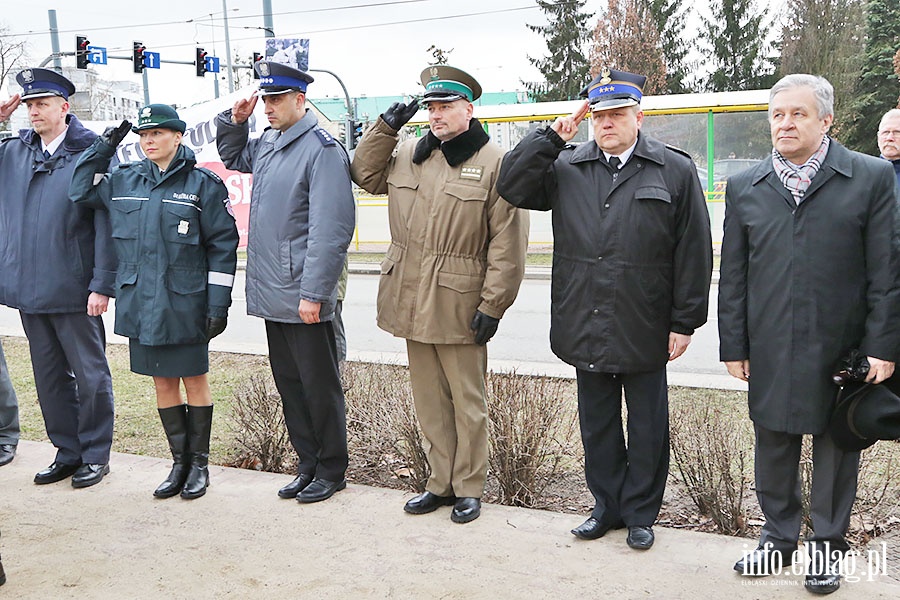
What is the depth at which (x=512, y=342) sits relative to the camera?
9.66 meters

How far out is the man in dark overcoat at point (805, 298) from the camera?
325cm

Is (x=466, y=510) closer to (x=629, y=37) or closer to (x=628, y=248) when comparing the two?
(x=628, y=248)

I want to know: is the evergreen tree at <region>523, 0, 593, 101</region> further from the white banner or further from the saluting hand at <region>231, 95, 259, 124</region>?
the saluting hand at <region>231, 95, 259, 124</region>

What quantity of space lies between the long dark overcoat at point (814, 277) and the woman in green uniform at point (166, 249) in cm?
258

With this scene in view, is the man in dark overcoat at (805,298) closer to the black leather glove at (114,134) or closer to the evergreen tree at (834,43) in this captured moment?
the black leather glove at (114,134)

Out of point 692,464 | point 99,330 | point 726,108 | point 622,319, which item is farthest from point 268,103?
point 726,108

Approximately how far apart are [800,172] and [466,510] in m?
2.11

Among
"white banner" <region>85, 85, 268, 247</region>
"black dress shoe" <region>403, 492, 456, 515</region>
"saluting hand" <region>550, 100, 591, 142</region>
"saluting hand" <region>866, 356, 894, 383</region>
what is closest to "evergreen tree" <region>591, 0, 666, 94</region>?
"white banner" <region>85, 85, 268, 247</region>

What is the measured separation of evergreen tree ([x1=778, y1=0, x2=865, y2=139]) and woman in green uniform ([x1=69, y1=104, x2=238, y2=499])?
30.2 m

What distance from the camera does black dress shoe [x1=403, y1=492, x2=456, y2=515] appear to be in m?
4.27

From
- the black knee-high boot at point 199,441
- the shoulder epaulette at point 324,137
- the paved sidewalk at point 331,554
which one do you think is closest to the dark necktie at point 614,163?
the shoulder epaulette at point 324,137

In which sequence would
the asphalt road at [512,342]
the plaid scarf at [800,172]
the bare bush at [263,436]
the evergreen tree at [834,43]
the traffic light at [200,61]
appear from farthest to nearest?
1. the evergreen tree at [834,43]
2. the traffic light at [200,61]
3. the asphalt road at [512,342]
4. the bare bush at [263,436]
5. the plaid scarf at [800,172]

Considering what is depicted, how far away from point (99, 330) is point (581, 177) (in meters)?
2.89

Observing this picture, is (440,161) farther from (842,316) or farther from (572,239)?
A: (842,316)
